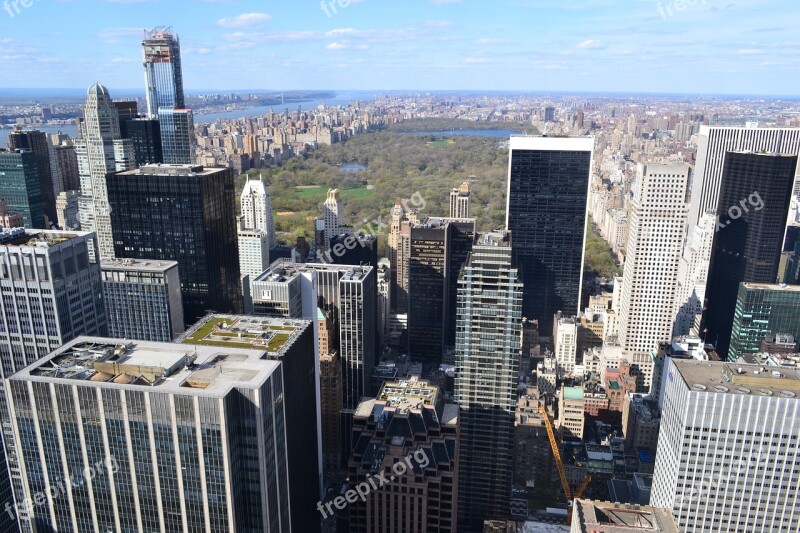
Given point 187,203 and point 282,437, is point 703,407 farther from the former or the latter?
point 187,203

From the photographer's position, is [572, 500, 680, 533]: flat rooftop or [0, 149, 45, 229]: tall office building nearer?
[572, 500, 680, 533]: flat rooftop

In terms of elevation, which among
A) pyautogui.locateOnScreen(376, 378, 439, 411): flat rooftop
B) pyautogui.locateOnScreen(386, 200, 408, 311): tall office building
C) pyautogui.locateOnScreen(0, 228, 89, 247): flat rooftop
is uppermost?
pyautogui.locateOnScreen(0, 228, 89, 247): flat rooftop

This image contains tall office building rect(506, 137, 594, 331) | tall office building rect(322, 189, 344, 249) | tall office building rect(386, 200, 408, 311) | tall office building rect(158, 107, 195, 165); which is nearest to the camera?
tall office building rect(506, 137, 594, 331)

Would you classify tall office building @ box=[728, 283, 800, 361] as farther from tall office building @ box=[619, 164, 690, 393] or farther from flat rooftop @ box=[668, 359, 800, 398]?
flat rooftop @ box=[668, 359, 800, 398]

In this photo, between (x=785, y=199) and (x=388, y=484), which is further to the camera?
(x=785, y=199)

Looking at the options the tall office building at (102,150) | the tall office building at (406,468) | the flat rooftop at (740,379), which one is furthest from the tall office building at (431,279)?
the flat rooftop at (740,379)

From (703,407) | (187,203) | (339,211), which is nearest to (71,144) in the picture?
(339,211)

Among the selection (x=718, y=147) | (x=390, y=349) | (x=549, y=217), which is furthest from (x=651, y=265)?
(x=390, y=349)

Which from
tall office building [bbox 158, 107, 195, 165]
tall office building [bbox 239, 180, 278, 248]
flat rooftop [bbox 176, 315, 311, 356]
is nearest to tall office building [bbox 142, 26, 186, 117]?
tall office building [bbox 158, 107, 195, 165]
